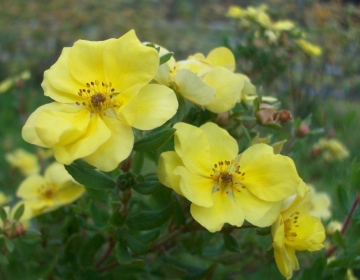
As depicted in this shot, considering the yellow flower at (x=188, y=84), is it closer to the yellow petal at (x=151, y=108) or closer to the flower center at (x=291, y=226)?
the yellow petal at (x=151, y=108)

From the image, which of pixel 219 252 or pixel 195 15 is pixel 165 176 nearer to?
pixel 219 252

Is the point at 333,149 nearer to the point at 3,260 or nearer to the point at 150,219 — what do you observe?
the point at 150,219

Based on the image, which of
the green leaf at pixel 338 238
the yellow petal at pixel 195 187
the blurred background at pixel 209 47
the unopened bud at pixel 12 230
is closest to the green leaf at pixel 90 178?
the yellow petal at pixel 195 187

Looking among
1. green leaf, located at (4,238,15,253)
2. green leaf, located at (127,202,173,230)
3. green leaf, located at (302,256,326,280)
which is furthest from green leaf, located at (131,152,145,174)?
green leaf, located at (302,256,326,280)

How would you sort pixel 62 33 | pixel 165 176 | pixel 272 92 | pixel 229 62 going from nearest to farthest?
pixel 165 176 < pixel 229 62 < pixel 272 92 < pixel 62 33

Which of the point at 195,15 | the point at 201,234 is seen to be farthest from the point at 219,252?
the point at 195,15

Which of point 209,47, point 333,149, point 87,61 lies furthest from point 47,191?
point 209,47

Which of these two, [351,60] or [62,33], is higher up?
[351,60]
